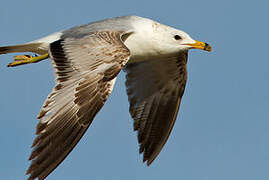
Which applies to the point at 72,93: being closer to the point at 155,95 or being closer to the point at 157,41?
the point at 157,41

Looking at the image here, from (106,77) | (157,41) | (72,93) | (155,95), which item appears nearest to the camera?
(72,93)

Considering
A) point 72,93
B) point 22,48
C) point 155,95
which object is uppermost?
point 22,48

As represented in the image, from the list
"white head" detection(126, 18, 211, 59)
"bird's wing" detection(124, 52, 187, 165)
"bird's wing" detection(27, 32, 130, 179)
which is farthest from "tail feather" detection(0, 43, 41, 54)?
"bird's wing" detection(124, 52, 187, 165)

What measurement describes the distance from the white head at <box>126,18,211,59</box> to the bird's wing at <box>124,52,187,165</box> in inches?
30.0

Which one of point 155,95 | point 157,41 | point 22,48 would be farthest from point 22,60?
point 155,95

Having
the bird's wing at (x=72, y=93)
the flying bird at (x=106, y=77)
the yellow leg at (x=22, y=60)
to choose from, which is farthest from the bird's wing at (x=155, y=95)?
the bird's wing at (x=72, y=93)

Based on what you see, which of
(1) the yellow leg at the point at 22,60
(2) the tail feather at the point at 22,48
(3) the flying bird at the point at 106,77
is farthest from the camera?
(1) the yellow leg at the point at 22,60

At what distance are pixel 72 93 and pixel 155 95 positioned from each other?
428 centimetres

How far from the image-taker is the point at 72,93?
9547 mm

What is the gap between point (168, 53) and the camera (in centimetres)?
1216

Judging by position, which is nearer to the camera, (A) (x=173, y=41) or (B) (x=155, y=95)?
(A) (x=173, y=41)

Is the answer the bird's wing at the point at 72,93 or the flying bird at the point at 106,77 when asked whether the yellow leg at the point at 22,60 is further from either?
the bird's wing at the point at 72,93

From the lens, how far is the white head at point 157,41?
38.6 ft

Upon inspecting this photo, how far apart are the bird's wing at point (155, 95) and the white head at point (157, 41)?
76 cm
